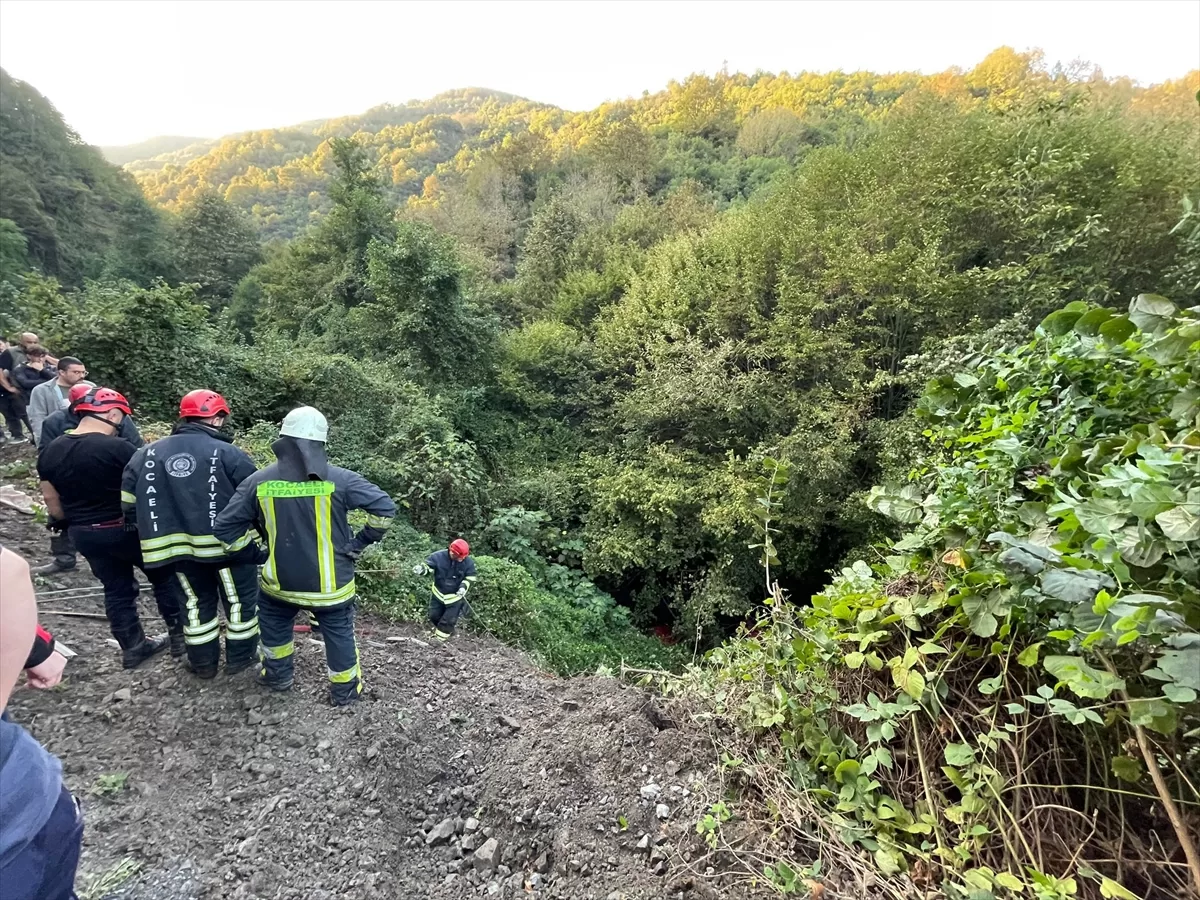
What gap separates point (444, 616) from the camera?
5.12m

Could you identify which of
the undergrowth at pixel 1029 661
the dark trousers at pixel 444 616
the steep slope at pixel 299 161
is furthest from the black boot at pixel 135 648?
the steep slope at pixel 299 161

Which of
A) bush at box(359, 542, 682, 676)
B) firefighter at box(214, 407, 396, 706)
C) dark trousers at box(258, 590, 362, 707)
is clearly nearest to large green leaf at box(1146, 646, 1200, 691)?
firefighter at box(214, 407, 396, 706)

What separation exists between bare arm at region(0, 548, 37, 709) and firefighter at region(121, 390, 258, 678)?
72.0 inches

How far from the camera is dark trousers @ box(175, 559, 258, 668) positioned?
10.3ft

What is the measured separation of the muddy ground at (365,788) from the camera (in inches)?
88.4

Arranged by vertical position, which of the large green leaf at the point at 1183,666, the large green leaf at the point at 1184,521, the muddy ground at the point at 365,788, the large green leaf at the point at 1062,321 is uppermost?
the large green leaf at the point at 1062,321

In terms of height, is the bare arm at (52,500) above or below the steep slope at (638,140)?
below

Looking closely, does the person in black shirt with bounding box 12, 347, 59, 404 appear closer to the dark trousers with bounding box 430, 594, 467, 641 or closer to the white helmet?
the dark trousers with bounding box 430, 594, 467, 641

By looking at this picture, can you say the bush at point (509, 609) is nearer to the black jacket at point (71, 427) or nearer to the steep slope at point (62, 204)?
the black jacket at point (71, 427)

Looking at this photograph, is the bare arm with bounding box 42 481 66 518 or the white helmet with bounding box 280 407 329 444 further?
the bare arm with bounding box 42 481 66 518

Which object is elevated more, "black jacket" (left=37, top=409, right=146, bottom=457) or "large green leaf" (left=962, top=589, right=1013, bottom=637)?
"large green leaf" (left=962, top=589, right=1013, bottom=637)

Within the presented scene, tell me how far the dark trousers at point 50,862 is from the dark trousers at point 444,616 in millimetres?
3500

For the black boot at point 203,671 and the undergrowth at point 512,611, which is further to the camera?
the undergrowth at point 512,611

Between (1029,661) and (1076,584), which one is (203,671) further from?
(1076,584)
